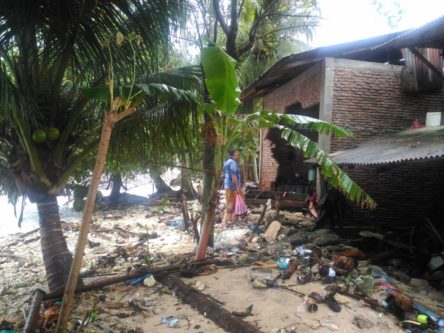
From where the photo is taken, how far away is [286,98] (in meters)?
10.5

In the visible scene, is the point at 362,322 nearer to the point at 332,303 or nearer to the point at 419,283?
the point at 332,303

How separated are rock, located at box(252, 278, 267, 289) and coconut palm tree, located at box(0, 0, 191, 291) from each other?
8.83ft

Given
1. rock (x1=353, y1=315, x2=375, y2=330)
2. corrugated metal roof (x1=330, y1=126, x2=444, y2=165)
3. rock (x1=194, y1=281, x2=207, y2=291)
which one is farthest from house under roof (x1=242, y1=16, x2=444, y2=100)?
rock (x1=194, y1=281, x2=207, y2=291)

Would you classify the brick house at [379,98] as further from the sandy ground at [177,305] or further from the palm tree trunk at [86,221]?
the palm tree trunk at [86,221]

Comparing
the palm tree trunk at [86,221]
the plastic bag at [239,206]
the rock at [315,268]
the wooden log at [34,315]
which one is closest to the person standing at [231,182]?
the plastic bag at [239,206]

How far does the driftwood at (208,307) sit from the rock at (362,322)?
1255 mm

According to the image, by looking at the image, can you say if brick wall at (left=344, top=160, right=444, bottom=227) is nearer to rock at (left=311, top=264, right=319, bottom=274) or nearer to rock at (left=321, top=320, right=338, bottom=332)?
rock at (left=311, top=264, right=319, bottom=274)

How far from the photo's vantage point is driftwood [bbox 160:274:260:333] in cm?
370

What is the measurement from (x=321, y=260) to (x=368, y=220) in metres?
3.26

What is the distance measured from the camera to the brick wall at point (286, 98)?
8570 mm

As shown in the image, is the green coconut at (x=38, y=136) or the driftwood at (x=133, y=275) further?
the driftwood at (x=133, y=275)

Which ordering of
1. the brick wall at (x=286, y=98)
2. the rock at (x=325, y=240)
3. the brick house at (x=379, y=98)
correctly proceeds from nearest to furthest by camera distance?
the rock at (x=325, y=240) < the brick house at (x=379, y=98) < the brick wall at (x=286, y=98)

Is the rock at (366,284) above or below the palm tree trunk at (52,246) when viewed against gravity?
below

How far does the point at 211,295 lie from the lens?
466 centimetres
